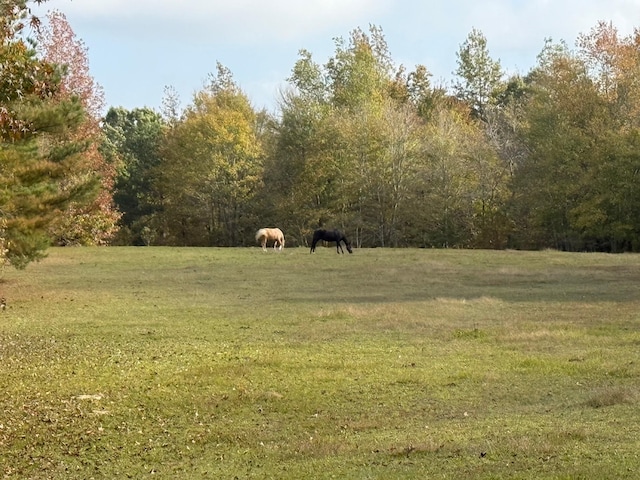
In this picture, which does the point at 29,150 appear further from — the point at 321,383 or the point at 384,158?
the point at 384,158

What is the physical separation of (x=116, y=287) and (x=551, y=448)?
70.4 ft

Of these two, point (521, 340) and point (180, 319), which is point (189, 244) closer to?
point (180, 319)

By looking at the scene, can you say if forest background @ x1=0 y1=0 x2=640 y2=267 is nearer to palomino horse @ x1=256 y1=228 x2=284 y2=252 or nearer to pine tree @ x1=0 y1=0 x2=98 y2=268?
palomino horse @ x1=256 y1=228 x2=284 y2=252

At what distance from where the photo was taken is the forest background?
4772 centimetres

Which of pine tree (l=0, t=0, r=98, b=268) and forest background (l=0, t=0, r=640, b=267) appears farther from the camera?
forest background (l=0, t=0, r=640, b=267)

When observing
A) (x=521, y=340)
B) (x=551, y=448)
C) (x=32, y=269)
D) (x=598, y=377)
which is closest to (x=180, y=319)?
(x=521, y=340)

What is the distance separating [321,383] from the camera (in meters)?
12.0

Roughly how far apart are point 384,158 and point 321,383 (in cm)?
4590

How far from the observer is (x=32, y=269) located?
33.4 metres

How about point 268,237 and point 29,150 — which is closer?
point 29,150

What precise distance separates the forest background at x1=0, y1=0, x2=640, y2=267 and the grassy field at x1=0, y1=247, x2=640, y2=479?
23759 mm

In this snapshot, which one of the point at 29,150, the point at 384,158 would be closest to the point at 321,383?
the point at 29,150

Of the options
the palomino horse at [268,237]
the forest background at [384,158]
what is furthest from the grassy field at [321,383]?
the forest background at [384,158]

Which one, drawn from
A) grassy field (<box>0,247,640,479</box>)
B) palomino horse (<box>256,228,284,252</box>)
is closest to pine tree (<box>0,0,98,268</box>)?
grassy field (<box>0,247,640,479</box>)
